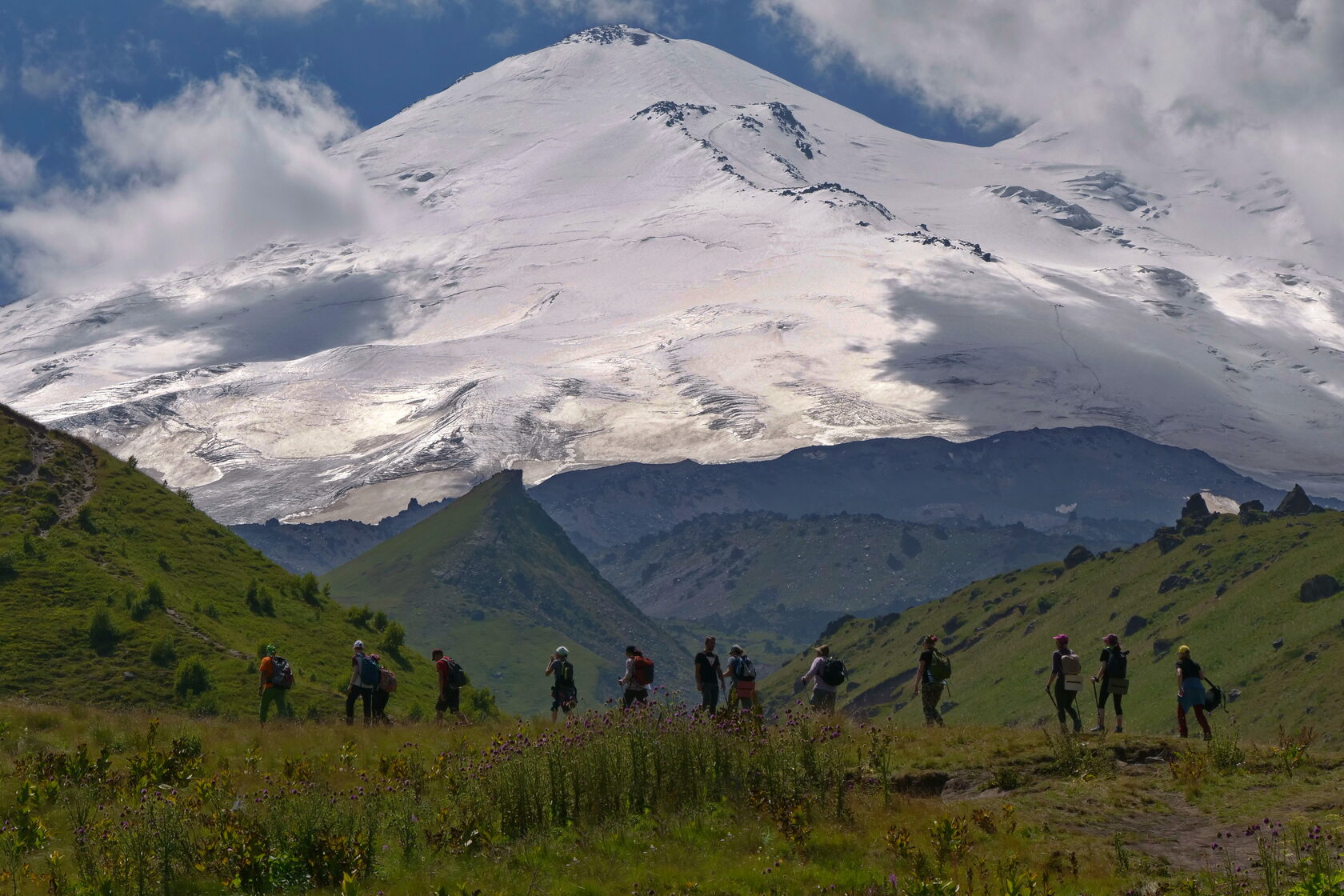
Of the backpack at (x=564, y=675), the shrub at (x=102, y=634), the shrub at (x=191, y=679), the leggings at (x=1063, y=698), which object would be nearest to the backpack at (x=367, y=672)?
the backpack at (x=564, y=675)

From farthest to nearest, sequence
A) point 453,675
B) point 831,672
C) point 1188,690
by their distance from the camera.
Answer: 1. point 453,675
2. point 831,672
3. point 1188,690

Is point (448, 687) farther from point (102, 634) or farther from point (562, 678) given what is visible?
point (102, 634)

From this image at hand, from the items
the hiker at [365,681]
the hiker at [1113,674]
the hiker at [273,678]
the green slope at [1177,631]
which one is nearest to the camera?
the hiker at [1113,674]

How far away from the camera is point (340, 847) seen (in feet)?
56.1

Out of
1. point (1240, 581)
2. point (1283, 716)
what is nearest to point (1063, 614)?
point (1240, 581)

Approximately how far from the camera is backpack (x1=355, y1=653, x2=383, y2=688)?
1228 inches

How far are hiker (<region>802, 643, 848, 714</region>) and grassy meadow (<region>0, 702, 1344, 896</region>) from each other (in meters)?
6.37

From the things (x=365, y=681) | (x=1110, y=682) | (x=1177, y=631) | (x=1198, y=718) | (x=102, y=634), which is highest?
(x=102, y=634)

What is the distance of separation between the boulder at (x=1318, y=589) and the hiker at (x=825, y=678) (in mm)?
114023

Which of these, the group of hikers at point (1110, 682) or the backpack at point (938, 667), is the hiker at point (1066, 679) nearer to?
the group of hikers at point (1110, 682)

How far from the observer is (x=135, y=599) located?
47875 millimetres

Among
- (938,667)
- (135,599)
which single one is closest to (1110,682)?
(938,667)

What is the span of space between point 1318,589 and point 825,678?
116610 mm

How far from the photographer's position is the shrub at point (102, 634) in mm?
45188
